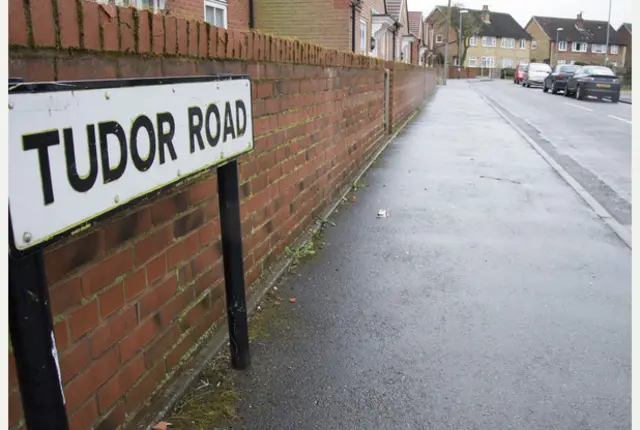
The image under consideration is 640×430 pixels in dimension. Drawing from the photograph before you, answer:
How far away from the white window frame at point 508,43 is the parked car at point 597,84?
222 ft

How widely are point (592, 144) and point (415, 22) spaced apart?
4387 cm

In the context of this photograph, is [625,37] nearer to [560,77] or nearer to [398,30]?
[560,77]

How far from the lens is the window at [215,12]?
1334 centimetres

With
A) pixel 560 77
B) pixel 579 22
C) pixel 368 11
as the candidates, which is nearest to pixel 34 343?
pixel 368 11

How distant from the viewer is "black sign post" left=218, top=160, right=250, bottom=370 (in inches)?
110

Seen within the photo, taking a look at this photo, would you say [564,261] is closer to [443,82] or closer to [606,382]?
[606,382]

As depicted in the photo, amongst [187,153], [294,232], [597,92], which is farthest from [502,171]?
[597,92]

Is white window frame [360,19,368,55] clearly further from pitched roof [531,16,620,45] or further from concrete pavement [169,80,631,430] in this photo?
pitched roof [531,16,620,45]

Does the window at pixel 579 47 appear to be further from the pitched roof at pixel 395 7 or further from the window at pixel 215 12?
the window at pixel 215 12

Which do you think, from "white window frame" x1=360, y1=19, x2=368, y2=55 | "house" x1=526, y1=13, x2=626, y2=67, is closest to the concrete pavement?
"white window frame" x1=360, y1=19, x2=368, y2=55

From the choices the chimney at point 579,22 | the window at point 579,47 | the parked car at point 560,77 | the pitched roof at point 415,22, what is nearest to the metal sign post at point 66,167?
the parked car at point 560,77

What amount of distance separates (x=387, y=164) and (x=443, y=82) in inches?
1994

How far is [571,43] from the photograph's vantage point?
94.5m

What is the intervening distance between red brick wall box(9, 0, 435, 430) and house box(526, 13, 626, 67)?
98139mm
